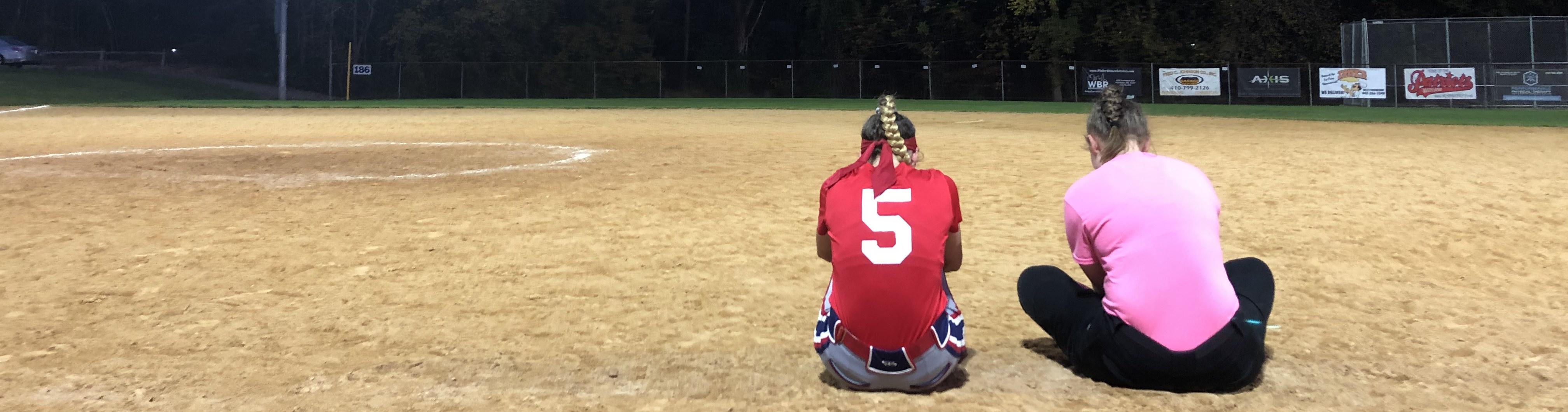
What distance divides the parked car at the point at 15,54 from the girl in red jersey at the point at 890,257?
5696 cm

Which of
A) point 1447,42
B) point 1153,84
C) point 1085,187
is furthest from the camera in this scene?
point 1153,84

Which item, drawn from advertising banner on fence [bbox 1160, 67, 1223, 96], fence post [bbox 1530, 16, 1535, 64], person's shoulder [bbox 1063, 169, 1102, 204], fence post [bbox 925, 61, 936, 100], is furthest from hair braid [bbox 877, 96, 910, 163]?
fence post [bbox 925, 61, 936, 100]

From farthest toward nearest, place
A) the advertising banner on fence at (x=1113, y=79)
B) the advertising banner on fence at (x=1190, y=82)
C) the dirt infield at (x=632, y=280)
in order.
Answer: the advertising banner on fence at (x=1113, y=79) < the advertising banner on fence at (x=1190, y=82) < the dirt infield at (x=632, y=280)

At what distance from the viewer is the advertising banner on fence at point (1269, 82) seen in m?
33.3

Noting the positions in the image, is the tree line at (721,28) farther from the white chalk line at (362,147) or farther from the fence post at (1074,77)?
the white chalk line at (362,147)

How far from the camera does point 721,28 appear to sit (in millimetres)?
59406

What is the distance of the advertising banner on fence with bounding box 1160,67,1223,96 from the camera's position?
35281mm

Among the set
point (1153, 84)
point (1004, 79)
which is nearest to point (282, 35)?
point (1004, 79)

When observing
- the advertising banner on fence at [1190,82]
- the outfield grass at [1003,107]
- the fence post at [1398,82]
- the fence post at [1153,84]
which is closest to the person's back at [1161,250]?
the outfield grass at [1003,107]

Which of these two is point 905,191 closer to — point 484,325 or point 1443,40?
point 484,325

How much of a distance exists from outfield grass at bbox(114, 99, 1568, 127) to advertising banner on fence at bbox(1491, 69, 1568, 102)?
1.19m

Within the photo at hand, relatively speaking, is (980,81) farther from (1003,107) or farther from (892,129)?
(892,129)

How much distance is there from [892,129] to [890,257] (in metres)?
0.45

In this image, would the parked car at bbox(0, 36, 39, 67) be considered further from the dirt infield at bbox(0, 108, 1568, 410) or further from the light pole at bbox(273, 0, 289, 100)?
the dirt infield at bbox(0, 108, 1568, 410)
